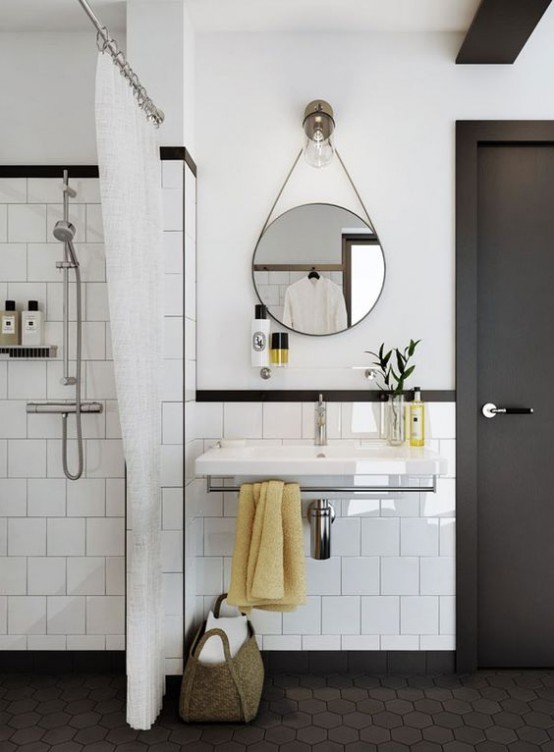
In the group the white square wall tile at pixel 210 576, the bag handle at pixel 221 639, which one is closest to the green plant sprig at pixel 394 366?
the white square wall tile at pixel 210 576

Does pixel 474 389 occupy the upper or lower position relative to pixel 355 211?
lower

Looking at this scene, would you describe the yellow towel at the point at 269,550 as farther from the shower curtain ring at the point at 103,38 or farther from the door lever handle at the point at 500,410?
the shower curtain ring at the point at 103,38

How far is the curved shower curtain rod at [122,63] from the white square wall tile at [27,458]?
1.36 meters

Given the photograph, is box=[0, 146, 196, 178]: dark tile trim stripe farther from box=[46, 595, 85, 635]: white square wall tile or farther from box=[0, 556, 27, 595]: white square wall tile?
box=[46, 595, 85, 635]: white square wall tile

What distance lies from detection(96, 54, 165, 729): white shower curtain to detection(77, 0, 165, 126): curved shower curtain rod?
4 centimetres

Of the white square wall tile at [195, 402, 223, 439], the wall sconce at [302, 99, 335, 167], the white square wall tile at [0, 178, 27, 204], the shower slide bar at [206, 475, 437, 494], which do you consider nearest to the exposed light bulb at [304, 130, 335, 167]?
the wall sconce at [302, 99, 335, 167]

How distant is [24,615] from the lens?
2549 mm

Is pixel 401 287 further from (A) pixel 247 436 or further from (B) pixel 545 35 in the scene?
(B) pixel 545 35

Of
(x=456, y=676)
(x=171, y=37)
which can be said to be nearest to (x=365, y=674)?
(x=456, y=676)

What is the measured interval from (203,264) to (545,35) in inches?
66.2

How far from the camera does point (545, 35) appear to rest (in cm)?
253

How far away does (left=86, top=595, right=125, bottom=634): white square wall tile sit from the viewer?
255 cm

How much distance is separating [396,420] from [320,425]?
0.30 meters

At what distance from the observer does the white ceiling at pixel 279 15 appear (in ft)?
7.73
